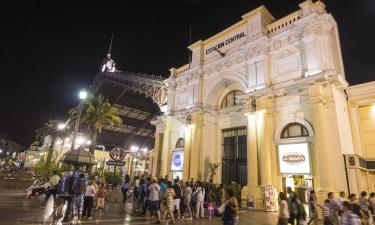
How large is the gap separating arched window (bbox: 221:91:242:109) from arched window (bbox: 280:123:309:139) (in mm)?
5962

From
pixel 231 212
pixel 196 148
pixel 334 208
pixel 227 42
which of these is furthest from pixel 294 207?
pixel 227 42

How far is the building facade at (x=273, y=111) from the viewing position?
549 inches

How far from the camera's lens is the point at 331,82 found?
14203mm

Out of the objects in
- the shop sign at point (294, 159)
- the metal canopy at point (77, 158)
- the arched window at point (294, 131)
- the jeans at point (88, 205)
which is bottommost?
the jeans at point (88, 205)

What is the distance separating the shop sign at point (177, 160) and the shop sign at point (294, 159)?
9.61 meters

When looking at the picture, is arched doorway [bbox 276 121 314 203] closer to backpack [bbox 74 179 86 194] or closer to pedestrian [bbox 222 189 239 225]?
pedestrian [bbox 222 189 239 225]

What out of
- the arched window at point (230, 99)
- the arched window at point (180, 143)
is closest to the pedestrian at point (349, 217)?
the arched window at point (230, 99)

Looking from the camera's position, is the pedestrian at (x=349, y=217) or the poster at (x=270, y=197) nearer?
the pedestrian at (x=349, y=217)

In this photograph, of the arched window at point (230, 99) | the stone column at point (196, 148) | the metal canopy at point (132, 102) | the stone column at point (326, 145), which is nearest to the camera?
the stone column at point (326, 145)

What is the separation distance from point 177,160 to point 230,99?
7.66 meters

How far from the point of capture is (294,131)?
15945 mm

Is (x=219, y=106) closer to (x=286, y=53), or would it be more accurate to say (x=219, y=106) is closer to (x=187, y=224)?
(x=286, y=53)

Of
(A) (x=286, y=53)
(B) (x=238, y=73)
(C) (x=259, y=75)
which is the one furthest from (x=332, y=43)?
(B) (x=238, y=73)

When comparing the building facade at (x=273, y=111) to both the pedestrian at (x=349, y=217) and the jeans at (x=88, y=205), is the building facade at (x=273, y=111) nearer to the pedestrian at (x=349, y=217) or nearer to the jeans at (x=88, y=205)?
the pedestrian at (x=349, y=217)
